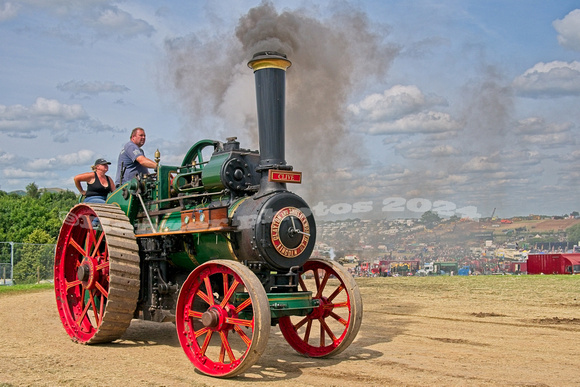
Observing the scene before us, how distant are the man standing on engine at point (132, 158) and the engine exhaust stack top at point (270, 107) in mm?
2297

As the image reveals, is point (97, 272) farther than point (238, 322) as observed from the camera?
Yes

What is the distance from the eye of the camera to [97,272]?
7539mm

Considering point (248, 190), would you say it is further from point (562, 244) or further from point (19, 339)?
point (562, 244)

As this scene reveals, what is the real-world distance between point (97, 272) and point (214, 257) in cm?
167

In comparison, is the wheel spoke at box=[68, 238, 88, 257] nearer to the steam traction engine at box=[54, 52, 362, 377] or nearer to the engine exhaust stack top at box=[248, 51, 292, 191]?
the steam traction engine at box=[54, 52, 362, 377]

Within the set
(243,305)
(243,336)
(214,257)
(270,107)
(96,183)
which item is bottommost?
(243,336)

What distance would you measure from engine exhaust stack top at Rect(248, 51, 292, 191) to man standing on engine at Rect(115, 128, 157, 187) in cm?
230

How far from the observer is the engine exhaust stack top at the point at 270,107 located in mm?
6477

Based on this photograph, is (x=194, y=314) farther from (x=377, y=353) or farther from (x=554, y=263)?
(x=554, y=263)

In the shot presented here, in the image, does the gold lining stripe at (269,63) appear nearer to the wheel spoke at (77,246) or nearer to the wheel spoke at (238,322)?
the wheel spoke at (238,322)

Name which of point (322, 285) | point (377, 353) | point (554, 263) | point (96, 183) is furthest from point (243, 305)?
point (554, 263)

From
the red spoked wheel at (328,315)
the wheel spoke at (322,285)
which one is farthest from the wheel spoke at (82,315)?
the wheel spoke at (322,285)

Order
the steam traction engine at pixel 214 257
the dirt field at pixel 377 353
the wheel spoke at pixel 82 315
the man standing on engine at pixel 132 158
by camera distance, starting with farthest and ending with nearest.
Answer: the man standing on engine at pixel 132 158 → the wheel spoke at pixel 82 315 → the steam traction engine at pixel 214 257 → the dirt field at pixel 377 353

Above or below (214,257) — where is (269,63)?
above
